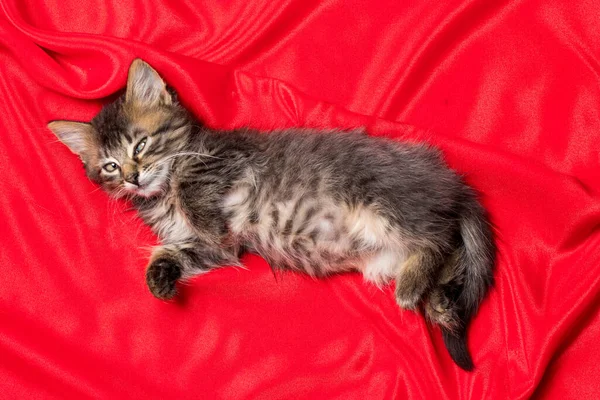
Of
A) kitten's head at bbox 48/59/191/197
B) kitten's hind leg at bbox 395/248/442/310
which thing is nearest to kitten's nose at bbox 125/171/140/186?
kitten's head at bbox 48/59/191/197

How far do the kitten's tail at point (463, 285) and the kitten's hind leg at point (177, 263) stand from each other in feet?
2.33

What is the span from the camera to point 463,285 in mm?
1853

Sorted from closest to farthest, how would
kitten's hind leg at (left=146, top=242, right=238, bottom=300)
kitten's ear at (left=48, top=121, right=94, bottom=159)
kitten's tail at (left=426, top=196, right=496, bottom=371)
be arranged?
kitten's tail at (left=426, top=196, right=496, bottom=371) → kitten's hind leg at (left=146, top=242, right=238, bottom=300) → kitten's ear at (left=48, top=121, right=94, bottom=159)

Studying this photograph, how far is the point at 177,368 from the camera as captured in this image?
75.0 inches

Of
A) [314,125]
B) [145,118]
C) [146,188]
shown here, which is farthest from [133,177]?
[314,125]

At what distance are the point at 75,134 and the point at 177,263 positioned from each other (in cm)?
58

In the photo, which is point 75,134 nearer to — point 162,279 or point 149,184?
point 149,184

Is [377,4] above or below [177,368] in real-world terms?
above

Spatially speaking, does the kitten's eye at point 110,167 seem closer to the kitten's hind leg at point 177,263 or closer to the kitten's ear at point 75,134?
the kitten's ear at point 75,134

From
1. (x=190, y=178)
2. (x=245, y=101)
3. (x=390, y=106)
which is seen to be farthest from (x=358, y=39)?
(x=190, y=178)

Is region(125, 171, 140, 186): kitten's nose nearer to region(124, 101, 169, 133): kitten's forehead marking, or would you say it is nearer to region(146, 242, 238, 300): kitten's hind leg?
region(124, 101, 169, 133): kitten's forehead marking

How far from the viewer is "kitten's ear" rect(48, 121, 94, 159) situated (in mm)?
2010

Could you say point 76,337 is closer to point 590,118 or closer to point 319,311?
point 319,311

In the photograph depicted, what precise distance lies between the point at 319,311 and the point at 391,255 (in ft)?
1.03
